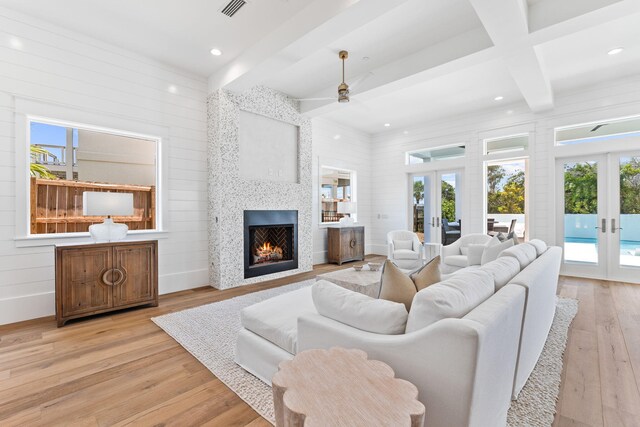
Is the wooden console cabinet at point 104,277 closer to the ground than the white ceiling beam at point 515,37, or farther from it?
closer to the ground

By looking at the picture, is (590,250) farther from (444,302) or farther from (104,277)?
(104,277)

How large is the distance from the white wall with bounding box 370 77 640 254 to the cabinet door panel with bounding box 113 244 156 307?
221 inches

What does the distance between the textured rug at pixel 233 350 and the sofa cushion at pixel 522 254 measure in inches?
30.6

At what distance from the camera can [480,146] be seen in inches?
243

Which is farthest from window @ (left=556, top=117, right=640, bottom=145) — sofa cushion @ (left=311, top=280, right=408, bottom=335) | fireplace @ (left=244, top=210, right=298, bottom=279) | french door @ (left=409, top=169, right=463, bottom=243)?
sofa cushion @ (left=311, top=280, right=408, bottom=335)

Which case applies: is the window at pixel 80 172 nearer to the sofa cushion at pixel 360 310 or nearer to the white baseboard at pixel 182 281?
the white baseboard at pixel 182 281

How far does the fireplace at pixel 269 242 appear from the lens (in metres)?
4.91

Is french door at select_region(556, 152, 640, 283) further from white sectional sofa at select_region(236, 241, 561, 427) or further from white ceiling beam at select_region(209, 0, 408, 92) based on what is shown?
white ceiling beam at select_region(209, 0, 408, 92)

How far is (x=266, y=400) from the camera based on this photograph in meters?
1.85

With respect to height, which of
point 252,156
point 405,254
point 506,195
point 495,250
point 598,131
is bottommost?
point 405,254

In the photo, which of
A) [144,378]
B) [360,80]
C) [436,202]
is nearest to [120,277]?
[144,378]

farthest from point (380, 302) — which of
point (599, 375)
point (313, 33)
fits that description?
point (313, 33)

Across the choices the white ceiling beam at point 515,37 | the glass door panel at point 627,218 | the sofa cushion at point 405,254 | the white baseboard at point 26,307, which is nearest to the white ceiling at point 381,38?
the white ceiling beam at point 515,37

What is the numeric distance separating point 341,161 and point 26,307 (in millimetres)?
5937
